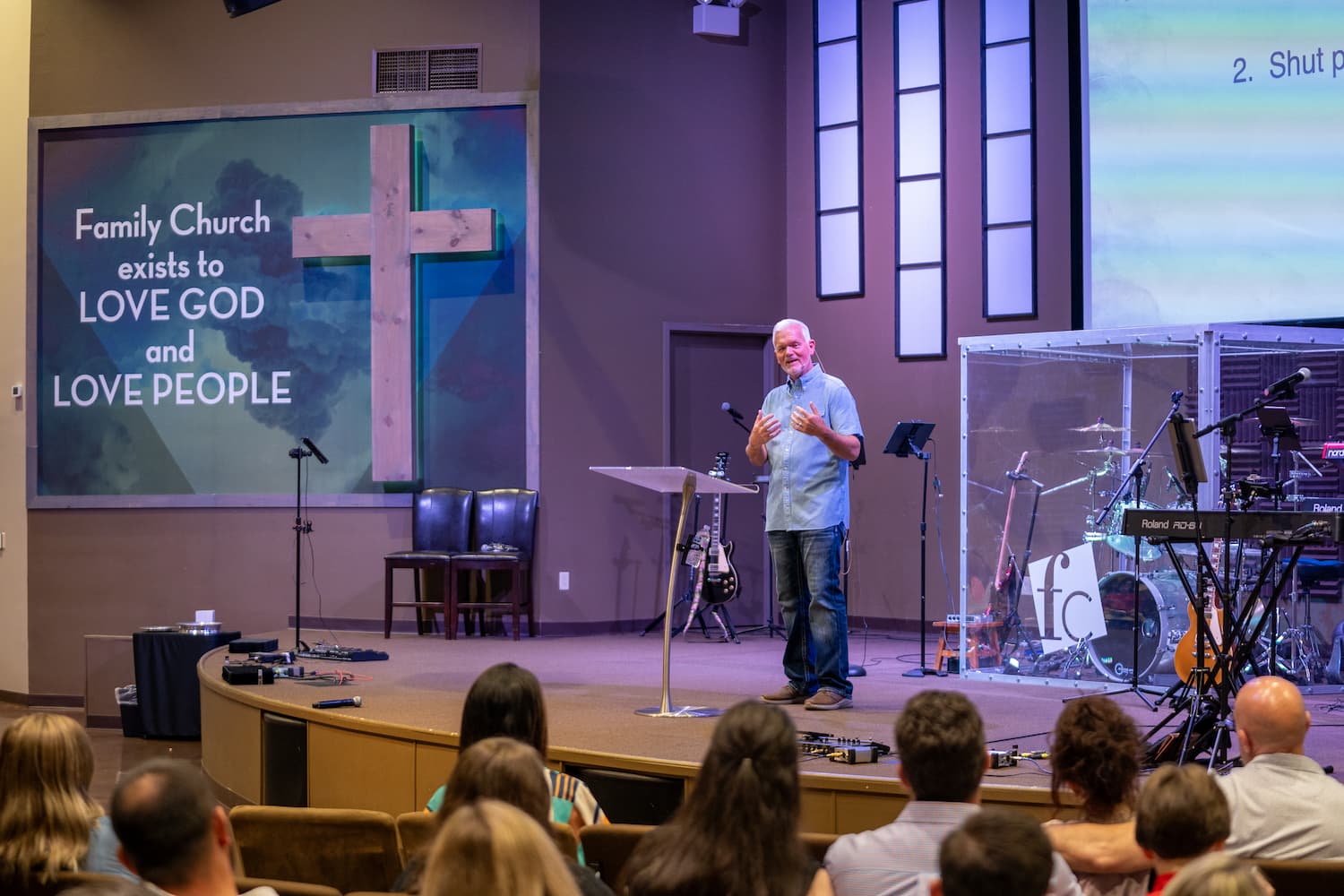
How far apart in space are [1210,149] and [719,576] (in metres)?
4.03

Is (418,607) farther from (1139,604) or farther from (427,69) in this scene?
(1139,604)

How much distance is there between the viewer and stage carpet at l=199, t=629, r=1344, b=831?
444 centimetres

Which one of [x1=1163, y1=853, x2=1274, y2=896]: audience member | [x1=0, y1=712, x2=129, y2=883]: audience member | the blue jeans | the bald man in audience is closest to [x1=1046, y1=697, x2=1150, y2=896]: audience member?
the bald man in audience

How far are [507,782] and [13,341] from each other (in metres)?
9.29

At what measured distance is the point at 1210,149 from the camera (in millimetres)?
8359

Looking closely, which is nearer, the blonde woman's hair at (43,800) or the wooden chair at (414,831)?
→ the blonde woman's hair at (43,800)

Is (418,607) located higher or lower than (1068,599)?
lower

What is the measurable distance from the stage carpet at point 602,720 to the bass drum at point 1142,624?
186mm

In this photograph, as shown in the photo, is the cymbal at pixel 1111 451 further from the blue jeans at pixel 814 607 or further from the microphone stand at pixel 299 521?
the microphone stand at pixel 299 521

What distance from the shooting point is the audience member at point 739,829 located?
2.19 m

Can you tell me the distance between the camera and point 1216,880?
1.58 m

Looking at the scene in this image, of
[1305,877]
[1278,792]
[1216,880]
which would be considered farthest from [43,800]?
[1278,792]

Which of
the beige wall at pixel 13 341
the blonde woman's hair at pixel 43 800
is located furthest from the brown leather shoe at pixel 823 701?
the beige wall at pixel 13 341

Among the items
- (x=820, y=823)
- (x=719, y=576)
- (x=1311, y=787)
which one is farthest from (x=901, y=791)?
(x=719, y=576)
